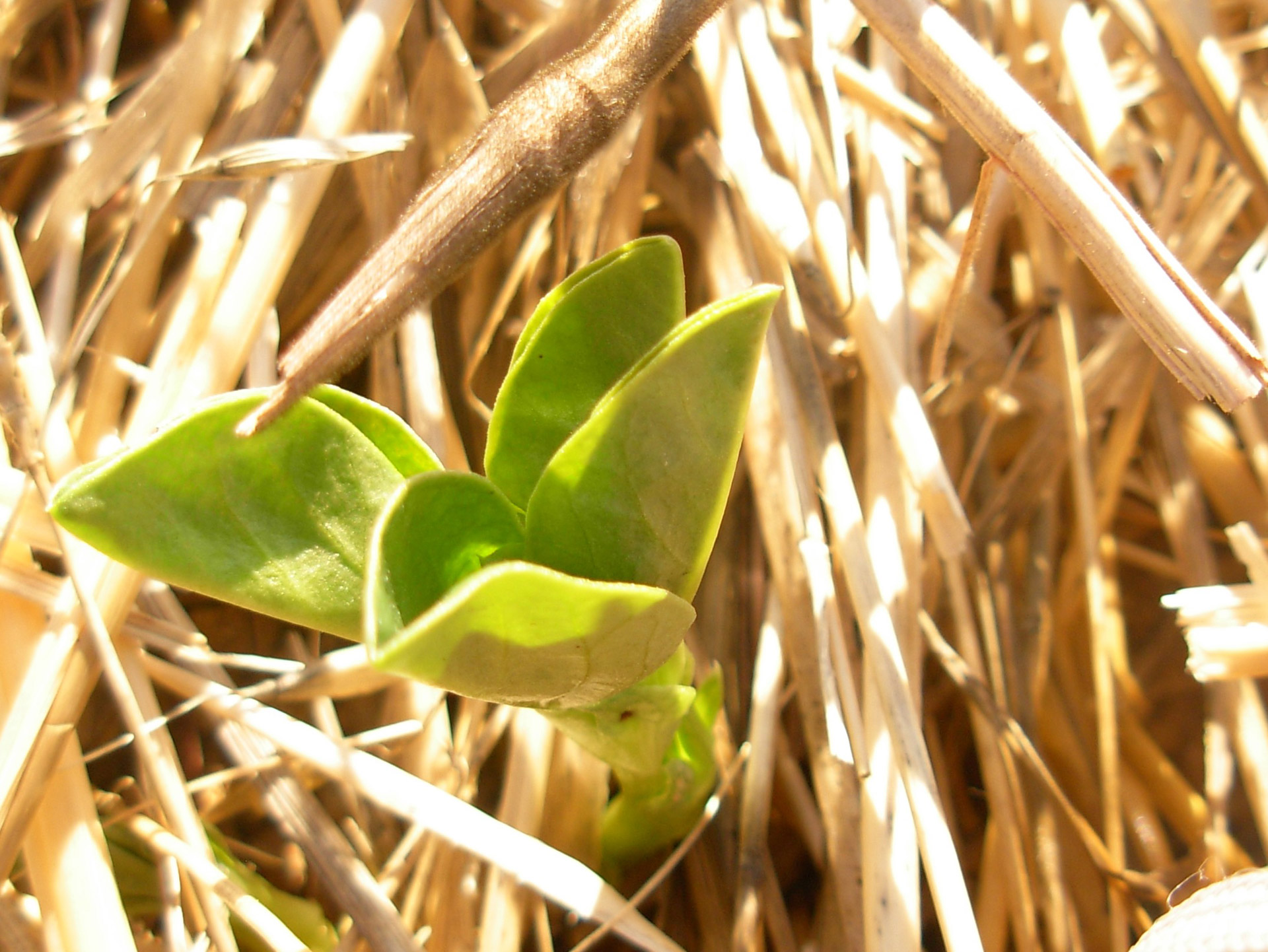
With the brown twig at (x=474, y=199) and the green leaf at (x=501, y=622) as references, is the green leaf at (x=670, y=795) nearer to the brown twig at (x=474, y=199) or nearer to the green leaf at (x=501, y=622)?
the green leaf at (x=501, y=622)

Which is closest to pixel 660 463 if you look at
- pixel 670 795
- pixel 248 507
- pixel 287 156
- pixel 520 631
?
pixel 520 631

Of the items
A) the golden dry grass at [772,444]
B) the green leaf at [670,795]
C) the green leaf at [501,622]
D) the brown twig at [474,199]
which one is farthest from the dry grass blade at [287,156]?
the green leaf at [670,795]

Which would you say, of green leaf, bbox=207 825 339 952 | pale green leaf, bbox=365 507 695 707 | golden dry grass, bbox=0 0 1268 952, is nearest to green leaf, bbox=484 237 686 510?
pale green leaf, bbox=365 507 695 707

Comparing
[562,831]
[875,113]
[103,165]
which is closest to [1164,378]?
[875,113]

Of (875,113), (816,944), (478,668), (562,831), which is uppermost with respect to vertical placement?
(875,113)

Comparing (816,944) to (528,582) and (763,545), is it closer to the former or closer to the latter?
(763,545)

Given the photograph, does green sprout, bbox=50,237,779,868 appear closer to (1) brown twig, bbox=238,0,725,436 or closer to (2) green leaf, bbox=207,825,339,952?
(1) brown twig, bbox=238,0,725,436

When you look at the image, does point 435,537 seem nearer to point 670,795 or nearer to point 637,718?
point 637,718
